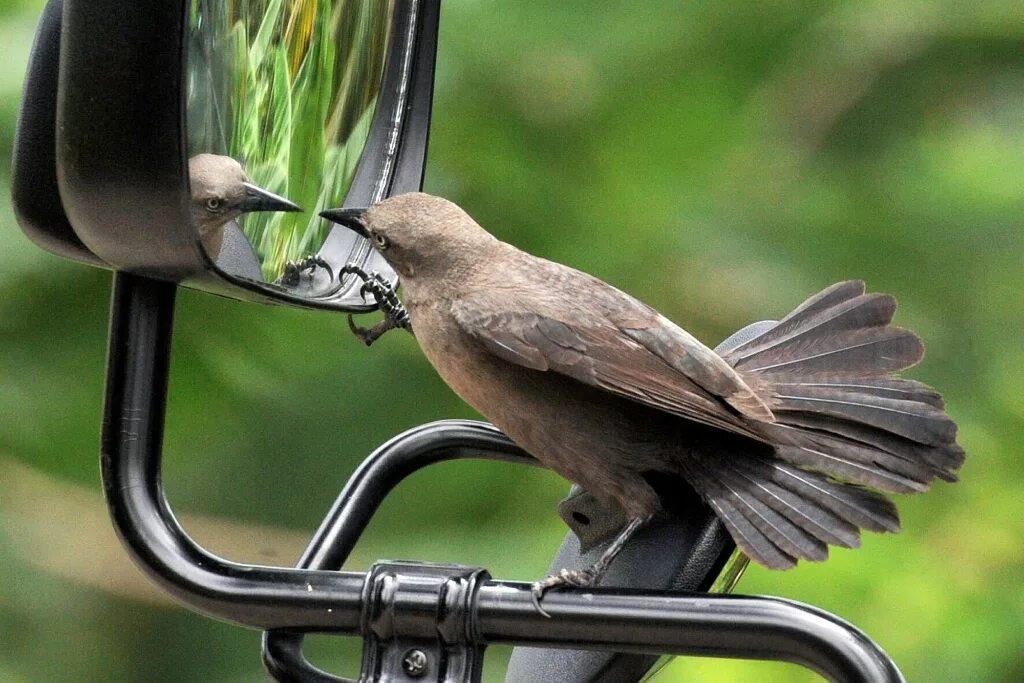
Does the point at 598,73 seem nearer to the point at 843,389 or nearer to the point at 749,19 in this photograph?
the point at 749,19

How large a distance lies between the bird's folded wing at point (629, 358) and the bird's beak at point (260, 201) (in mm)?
433

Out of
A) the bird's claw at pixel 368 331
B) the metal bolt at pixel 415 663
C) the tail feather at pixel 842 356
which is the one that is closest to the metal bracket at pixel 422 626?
the metal bolt at pixel 415 663

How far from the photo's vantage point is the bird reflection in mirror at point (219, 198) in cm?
164

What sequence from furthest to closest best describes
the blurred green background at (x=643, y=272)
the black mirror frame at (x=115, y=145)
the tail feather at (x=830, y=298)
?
the blurred green background at (x=643, y=272) → the tail feather at (x=830, y=298) → the black mirror frame at (x=115, y=145)

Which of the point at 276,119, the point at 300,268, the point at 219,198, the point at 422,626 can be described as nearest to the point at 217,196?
the point at 219,198

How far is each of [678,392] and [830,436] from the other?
10.7 inches

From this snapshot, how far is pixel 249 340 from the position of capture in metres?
3.53

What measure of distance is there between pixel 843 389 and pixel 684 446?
28cm

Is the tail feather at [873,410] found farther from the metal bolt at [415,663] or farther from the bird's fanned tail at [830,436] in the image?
the metal bolt at [415,663]

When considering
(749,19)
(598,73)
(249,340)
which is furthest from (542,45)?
(249,340)

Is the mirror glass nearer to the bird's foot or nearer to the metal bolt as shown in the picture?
the bird's foot

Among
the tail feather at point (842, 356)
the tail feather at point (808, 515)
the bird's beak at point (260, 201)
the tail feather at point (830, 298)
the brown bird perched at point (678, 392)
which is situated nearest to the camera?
the bird's beak at point (260, 201)

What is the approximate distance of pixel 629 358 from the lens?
7.12 ft

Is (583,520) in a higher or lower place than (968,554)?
higher
